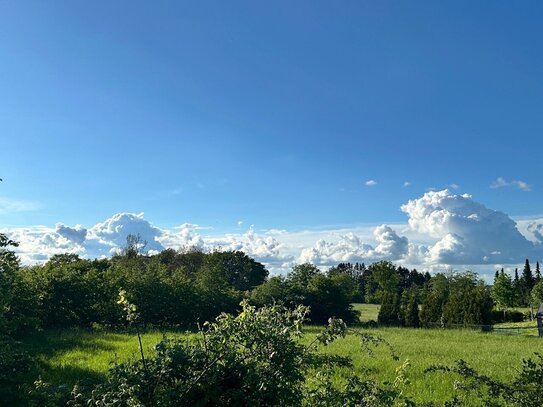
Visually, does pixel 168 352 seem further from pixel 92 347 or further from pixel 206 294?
→ pixel 206 294

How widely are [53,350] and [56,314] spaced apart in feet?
41.3

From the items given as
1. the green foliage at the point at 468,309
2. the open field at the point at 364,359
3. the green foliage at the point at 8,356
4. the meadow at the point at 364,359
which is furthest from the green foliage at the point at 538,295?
the green foliage at the point at 8,356

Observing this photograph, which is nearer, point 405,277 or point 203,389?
point 203,389

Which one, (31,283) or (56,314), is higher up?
(31,283)

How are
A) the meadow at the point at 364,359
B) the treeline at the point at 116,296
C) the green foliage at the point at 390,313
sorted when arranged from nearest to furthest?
Answer: the meadow at the point at 364,359, the treeline at the point at 116,296, the green foliage at the point at 390,313

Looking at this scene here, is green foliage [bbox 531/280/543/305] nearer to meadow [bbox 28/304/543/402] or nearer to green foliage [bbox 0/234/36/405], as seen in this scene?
meadow [bbox 28/304/543/402]

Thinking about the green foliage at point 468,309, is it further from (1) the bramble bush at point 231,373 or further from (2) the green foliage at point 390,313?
(1) the bramble bush at point 231,373

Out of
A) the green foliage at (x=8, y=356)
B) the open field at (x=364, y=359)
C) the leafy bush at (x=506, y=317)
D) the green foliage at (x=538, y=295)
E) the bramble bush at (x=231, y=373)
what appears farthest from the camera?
the green foliage at (x=538, y=295)

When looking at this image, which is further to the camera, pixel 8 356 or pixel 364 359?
pixel 364 359

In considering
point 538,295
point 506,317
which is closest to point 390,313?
point 506,317

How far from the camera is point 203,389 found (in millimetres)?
3832

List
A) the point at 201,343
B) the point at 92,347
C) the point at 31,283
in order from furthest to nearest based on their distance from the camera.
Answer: the point at 31,283 → the point at 92,347 → the point at 201,343

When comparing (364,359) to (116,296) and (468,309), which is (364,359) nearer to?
(116,296)

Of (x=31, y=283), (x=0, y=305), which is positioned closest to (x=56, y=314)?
(x=31, y=283)
